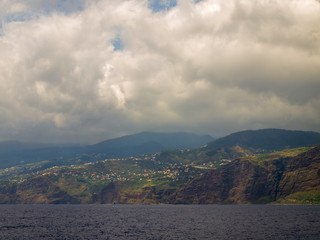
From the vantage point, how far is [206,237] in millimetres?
134125

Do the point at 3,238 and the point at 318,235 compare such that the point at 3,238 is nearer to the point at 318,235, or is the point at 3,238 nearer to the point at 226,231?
the point at 226,231

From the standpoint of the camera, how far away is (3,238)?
433 feet

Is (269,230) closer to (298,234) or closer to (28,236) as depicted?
(298,234)

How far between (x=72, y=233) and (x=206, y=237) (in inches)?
2696

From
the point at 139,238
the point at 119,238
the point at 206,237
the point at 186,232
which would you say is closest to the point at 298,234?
the point at 206,237

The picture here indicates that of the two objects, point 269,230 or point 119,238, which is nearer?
point 119,238

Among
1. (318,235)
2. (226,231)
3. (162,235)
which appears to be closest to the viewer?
(318,235)

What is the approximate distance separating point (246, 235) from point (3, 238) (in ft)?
→ 367

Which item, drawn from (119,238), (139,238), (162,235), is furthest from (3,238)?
(162,235)

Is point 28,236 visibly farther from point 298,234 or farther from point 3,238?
point 298,234

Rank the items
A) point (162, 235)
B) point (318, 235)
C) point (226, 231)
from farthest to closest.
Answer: point (226, 231), point (162, 235), point (318, 235)

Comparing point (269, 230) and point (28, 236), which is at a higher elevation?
point (28, 236)

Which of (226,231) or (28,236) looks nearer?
(28,236)

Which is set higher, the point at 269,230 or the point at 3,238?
the point at 3,238
